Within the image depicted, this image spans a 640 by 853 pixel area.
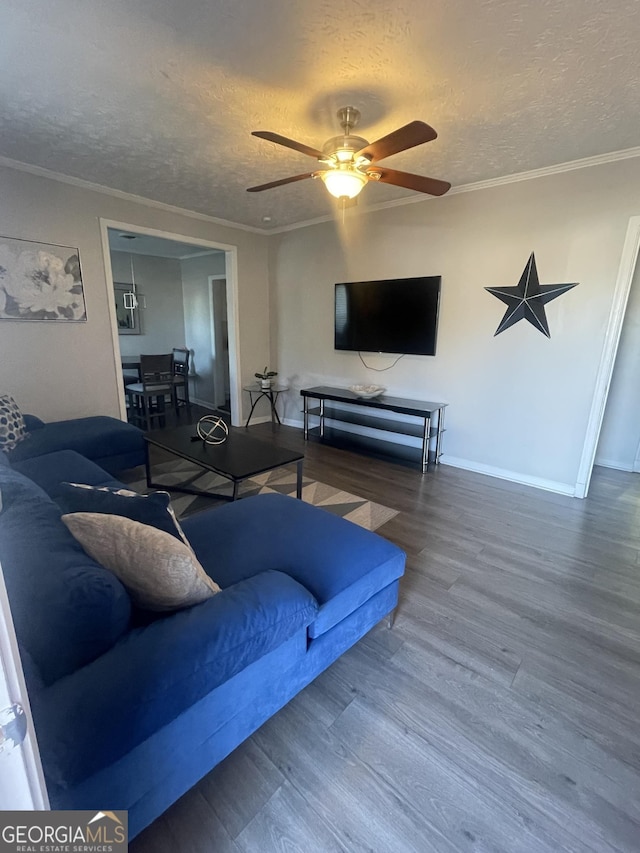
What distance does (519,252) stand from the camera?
130 inches

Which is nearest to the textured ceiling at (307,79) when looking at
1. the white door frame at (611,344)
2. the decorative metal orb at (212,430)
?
the white door frame at (611,344)

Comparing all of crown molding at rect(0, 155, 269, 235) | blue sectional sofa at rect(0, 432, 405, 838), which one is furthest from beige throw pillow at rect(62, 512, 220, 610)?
crown molding at rect(0, 155, 269, 235)

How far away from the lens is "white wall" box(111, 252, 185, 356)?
652cm

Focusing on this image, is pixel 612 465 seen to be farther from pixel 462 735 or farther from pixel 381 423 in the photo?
pixel 462 735

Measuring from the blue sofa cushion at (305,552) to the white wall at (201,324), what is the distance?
5.21 metres

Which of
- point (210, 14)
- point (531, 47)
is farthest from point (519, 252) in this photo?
point (210, 14)

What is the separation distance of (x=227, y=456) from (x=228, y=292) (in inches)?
122

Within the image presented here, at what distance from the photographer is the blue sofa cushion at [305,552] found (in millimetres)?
1481

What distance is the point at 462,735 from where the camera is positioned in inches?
55.2

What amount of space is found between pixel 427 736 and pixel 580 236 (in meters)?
3.50

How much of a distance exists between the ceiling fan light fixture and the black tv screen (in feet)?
5.73

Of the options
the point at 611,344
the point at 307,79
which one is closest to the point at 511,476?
the point at 611,344

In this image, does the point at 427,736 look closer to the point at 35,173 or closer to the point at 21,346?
the point at 21,346

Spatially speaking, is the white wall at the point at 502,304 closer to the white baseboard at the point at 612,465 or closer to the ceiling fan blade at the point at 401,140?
the white baseboard at the point at 612,465
